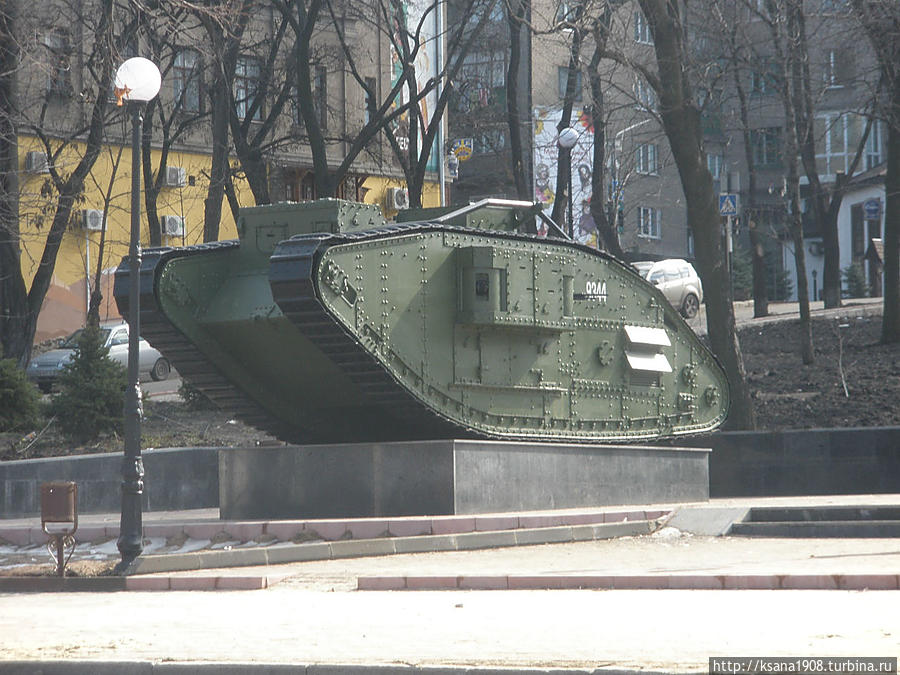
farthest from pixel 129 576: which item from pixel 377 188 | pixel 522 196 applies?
pixel 377 188

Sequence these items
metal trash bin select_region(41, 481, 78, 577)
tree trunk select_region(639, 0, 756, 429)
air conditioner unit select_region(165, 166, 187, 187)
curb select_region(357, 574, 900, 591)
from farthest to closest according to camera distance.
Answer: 1. air conditioner unit select_region(165, 166, 187, 187)
2. tree trunk select_region(639, 0, 756, 429)
3. metal trash bin select_region(41, 481, 78, 577)
4. curb select_region(357, 574, 900, 591)

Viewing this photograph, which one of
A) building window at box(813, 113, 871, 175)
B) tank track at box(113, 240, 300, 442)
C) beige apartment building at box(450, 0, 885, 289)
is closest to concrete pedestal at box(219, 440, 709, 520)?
tank track at box(113, 240, 300, 442)

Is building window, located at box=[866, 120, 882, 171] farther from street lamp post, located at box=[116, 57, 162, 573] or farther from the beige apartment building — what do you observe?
street lamp post, located at box=[116, 57, 162, 573]

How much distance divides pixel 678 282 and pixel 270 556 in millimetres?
30100

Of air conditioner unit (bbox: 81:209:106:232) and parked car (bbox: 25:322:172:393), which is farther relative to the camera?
air conditioner unit (bbox: 81:209:106:232)

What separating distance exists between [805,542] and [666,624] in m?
5.92

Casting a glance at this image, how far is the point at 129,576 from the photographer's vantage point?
1272 cm

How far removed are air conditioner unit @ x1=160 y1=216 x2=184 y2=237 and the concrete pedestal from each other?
78.9ft

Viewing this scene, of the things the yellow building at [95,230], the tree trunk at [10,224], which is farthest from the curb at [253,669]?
the yellow building at [95,230]

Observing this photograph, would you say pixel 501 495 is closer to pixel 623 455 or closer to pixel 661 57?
pixel 623 455

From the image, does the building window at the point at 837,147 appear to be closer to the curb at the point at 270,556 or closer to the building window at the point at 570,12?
the building window at the point at 570,12

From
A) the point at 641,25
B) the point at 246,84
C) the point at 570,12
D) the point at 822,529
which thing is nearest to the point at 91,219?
the point at 246,84

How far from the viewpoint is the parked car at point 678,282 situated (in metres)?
41.4

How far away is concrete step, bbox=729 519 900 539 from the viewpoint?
14500mm
